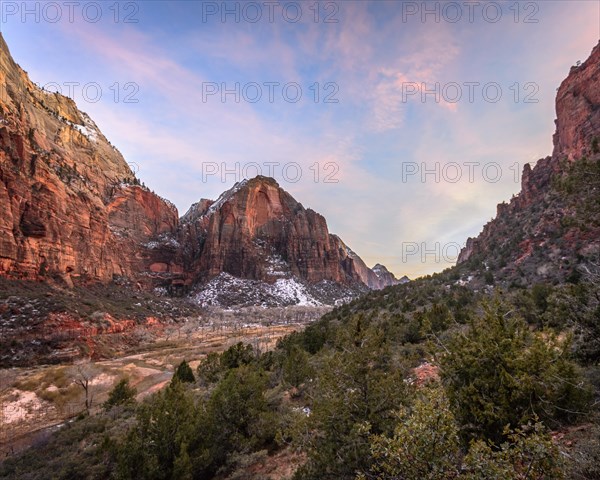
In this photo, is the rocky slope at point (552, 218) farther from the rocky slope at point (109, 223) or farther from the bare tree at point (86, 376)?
the rocky slope at point (109, 223)

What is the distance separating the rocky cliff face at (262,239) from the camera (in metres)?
126

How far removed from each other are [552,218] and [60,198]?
80431mm

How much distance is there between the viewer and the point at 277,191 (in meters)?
160

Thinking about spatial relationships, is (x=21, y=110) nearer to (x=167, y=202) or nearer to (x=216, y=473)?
(x=167, y=202)

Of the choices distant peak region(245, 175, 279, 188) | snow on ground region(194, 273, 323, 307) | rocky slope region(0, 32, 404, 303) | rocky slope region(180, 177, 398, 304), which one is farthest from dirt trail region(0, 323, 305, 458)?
distant peak region(245, 175, 279, 188)

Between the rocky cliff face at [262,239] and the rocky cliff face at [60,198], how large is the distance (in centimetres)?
1889

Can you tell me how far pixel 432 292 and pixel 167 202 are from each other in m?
122

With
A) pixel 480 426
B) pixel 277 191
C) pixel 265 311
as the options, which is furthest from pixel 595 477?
pixel 277 191

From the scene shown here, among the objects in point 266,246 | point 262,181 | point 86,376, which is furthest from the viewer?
point 262,181

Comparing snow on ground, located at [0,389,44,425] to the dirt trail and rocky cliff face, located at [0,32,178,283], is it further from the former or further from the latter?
rocky cliff face, located at [0,32,178,283]

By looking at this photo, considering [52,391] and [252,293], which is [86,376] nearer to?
[52,391]

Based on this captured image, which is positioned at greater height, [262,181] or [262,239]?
[262,181]

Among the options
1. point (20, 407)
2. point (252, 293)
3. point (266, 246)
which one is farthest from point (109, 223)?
point (20, 407)

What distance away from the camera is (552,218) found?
122 feet
